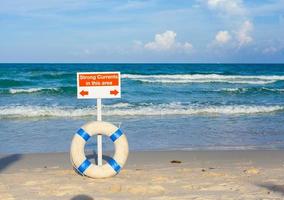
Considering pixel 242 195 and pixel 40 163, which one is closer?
pixel 242 195

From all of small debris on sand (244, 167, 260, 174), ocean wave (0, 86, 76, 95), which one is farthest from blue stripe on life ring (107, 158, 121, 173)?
ocean wave (0, 86, 76, 95)

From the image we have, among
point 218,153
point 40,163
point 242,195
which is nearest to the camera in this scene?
point 242,195

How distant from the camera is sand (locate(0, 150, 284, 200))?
221 inches

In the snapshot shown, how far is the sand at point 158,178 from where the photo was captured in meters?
5.61

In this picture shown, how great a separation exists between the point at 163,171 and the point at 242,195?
1.69m

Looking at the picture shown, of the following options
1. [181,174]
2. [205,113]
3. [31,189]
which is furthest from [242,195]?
[205,113]

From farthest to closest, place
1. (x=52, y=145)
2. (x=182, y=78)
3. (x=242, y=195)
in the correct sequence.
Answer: (x=182, y=78) → (x=52, y=145) → (x=242, y=195)

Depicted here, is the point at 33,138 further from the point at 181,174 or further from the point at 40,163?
the point at 181,174

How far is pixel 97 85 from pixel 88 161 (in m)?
0.97

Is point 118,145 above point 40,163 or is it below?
above

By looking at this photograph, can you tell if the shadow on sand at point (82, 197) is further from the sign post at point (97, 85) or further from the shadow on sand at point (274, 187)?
the shadow on sand at point (274, 187)

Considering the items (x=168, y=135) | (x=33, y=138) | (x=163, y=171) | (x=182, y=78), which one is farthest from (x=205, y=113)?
(x=182, y=78)

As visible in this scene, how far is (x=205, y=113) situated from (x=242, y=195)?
1034cm

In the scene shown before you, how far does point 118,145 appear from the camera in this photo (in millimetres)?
Answer: 6676
